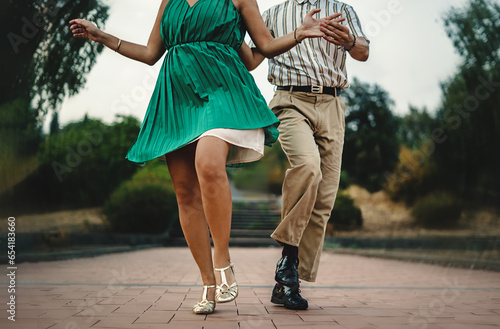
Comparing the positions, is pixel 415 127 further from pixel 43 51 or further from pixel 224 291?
pixel 224 291

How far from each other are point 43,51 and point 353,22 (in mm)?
5741

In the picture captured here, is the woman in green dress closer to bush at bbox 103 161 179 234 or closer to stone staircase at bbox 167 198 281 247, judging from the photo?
bush at bbox 103 161 179 234

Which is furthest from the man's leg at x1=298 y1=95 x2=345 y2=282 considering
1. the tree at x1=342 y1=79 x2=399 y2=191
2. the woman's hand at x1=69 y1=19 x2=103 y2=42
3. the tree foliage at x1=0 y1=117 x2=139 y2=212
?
the tree at x1=342 y1=79 x2=399 y2=191

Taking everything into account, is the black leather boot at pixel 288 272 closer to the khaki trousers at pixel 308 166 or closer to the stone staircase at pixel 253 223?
the khaki trousers at pixel 308 166

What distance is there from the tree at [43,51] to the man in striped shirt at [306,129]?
4835 millimetres

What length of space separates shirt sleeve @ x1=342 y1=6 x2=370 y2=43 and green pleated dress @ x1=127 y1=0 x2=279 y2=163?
2.62 feet

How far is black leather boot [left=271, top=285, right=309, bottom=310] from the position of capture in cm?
257

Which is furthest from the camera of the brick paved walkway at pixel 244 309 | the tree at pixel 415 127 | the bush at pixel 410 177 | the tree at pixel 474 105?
the tree at pixel 415 127

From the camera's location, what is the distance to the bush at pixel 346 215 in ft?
50.1

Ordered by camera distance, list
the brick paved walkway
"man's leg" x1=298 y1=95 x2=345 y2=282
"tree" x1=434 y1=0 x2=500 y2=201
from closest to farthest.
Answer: the brick paved walkway
"man's leg" x1=298 y1=95 x2=345 y2=282
"tree" x1=434 y1=0 x2=500 y2=201

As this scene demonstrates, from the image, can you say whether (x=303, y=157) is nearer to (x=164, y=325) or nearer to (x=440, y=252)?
(x=164, y=325)

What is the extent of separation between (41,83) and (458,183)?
25.6ft

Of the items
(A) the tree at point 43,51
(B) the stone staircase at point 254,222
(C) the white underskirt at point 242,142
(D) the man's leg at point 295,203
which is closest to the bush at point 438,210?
(B) the stone staircase at point 254,222

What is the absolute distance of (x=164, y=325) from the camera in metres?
2.06
